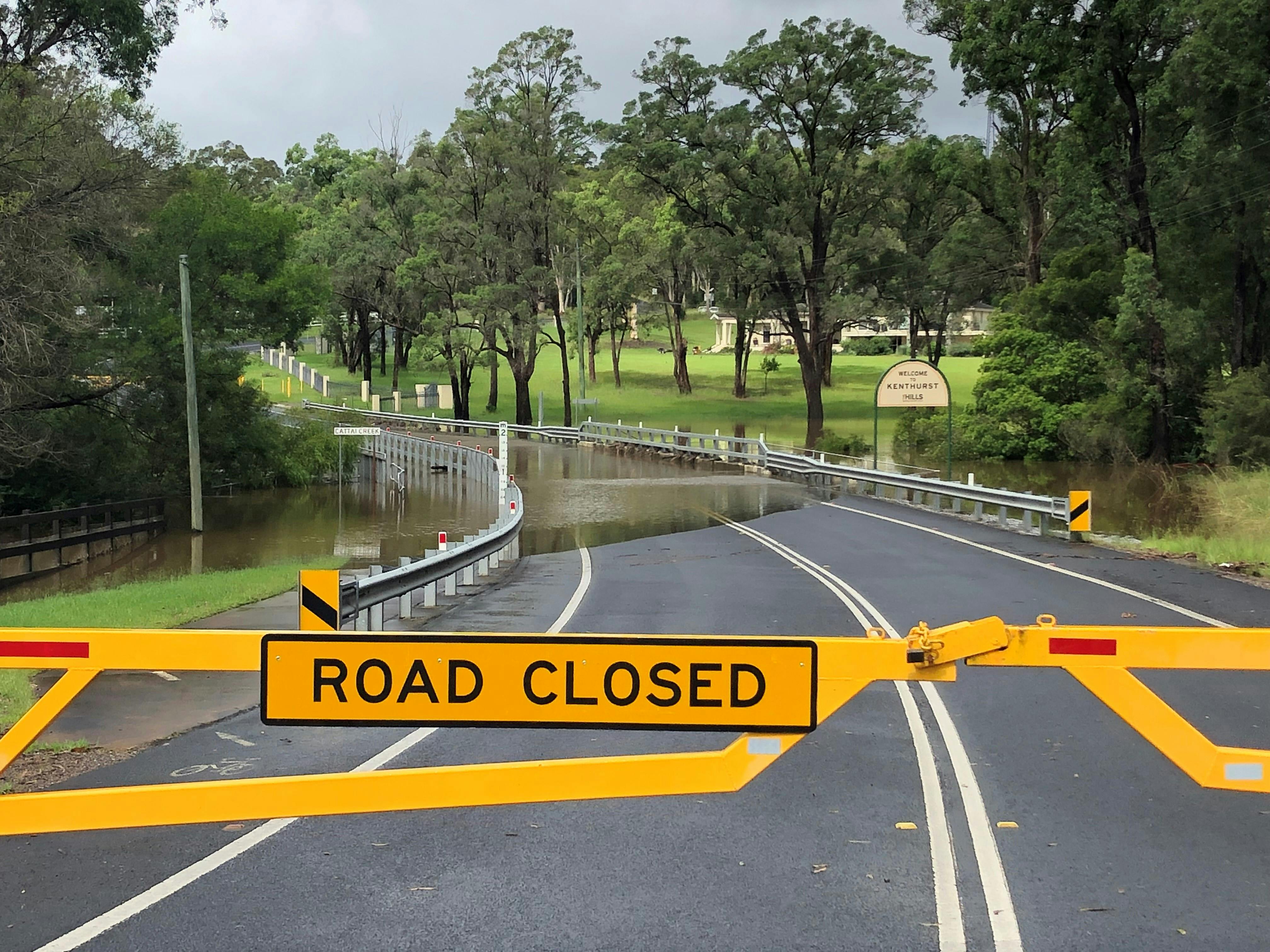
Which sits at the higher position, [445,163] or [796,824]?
[445,163]

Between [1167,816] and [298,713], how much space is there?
4658mm

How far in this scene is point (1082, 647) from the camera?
4961 millimetres

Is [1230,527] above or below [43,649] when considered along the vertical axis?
below

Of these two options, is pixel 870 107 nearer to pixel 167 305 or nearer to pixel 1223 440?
pixel 1223 440

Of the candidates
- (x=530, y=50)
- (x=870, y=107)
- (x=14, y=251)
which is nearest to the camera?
(x=14, y=251)

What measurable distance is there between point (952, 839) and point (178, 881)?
3.73 m

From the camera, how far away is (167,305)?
40.7m

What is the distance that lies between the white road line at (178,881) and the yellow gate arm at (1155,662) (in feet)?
9.27

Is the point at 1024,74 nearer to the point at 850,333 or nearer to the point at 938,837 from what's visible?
the point at 938,837

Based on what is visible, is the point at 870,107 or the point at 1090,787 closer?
the point at 1090,787

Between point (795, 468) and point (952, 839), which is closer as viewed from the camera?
point (952, 839)

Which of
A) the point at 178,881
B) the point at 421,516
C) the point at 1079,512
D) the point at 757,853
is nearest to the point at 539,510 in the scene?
the point at 421,516

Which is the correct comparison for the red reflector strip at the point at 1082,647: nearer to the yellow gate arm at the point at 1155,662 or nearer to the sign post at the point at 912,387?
the yellow gate arm at the point at 1155,662

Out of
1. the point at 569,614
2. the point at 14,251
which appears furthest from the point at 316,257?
the point at 569,614
